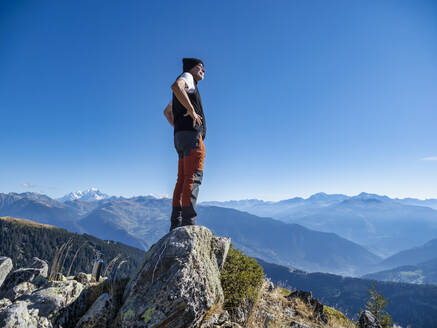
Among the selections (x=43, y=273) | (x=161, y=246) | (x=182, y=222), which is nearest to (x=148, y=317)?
(x=161, y=246)

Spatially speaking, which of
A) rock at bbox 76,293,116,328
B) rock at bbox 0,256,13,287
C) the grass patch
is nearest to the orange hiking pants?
rock at bbox 76,293,116,328

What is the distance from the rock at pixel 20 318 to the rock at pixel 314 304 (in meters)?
7.30

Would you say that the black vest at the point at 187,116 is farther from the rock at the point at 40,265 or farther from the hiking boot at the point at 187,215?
the rock at the point at 40,265

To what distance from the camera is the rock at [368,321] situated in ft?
24.3

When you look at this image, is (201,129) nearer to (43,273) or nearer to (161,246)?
(161,246)

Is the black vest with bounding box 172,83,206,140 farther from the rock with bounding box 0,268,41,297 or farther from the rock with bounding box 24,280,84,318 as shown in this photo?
the rock with bounding box 0,268,41,297

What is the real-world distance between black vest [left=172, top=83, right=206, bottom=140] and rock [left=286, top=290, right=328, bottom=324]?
266 inches

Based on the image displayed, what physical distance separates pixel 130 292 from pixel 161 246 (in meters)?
0.93

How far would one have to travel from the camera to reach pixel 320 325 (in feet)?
23.6

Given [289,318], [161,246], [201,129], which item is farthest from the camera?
[289,318]

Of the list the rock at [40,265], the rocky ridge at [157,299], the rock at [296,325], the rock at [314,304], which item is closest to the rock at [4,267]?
the rock at [40,265]

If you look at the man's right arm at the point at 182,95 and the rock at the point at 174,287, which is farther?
the man's right arm at the point at 182,95

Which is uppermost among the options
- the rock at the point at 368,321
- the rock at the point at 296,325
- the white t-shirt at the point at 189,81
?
the white t-shirt at the point at 189,81

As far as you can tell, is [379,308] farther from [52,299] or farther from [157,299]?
[52,299]
